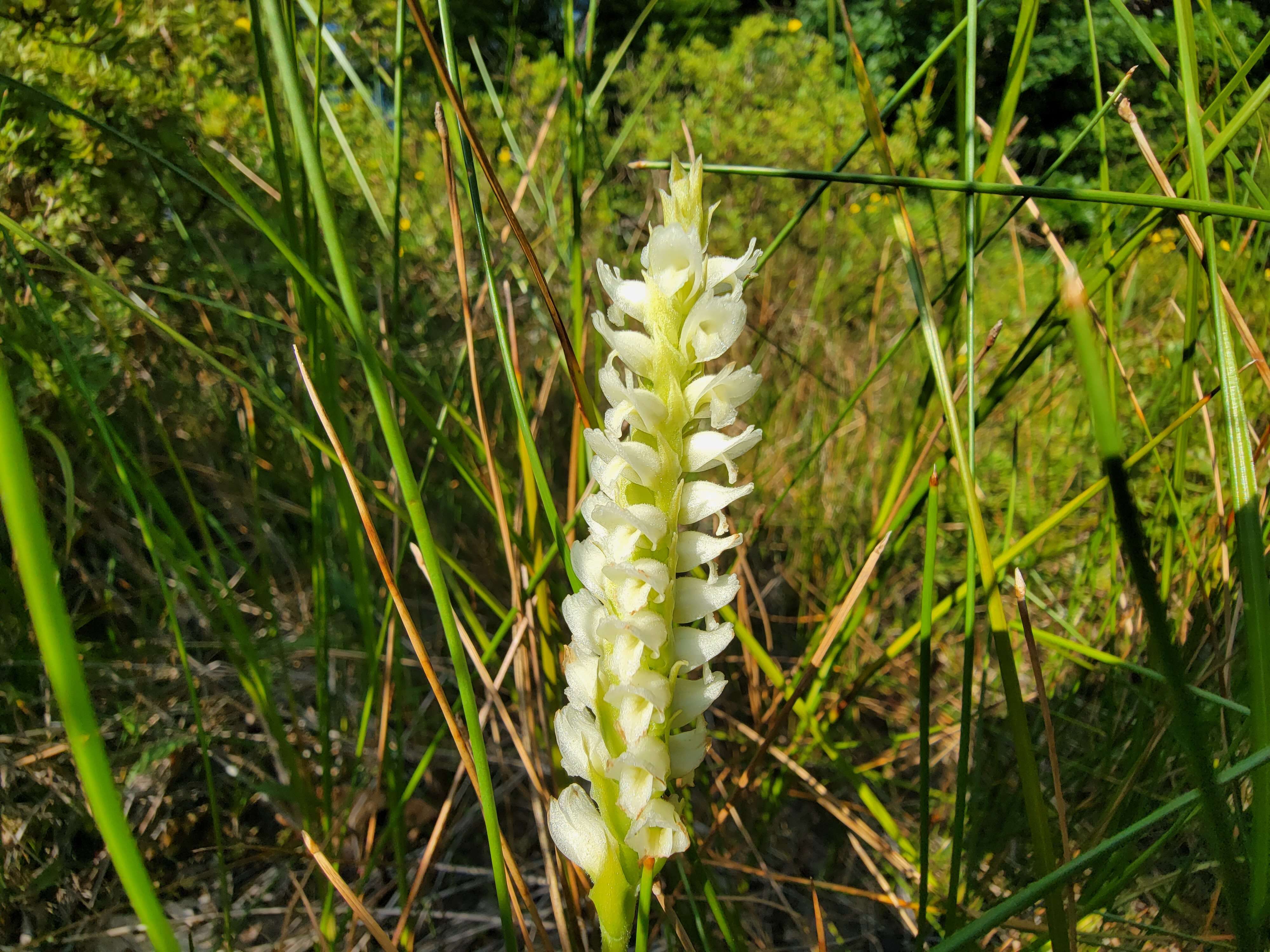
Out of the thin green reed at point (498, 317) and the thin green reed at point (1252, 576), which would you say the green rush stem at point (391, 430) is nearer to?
the thin green reed at point (498, 317)

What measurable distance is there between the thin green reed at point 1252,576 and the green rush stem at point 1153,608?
0.10 ft

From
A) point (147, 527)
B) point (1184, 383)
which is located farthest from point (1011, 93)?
point (147, 527)

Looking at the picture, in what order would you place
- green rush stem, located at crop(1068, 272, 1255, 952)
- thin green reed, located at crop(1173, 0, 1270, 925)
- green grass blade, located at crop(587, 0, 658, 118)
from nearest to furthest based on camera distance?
green rush stem, located at crop(1068, 272, 1255, 952) < thin green reed, located at crop(1173, 0, 1270, 925) < green grass blade, located at crop(587, 0, 658, 118)

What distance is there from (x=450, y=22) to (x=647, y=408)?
0.38 metres

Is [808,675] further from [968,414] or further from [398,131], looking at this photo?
[398,131]

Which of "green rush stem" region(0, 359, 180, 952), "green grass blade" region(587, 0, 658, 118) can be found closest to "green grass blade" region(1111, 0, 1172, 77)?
"green grass blade" region(587, 0, 658, 118)

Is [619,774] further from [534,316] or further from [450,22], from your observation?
[534,316]

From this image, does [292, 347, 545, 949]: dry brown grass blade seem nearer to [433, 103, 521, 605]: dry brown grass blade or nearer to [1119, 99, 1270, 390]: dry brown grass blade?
[433, 103, 521, 605]: dry brown grass blade

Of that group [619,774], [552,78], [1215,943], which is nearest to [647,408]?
[619,774]

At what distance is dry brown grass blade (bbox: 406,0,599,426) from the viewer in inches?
17.5

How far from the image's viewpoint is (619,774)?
37cm

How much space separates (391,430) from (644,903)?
12.1 inches

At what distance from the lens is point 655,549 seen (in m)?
0.37

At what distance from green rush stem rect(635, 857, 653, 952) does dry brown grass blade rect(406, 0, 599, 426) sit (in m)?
0.30
